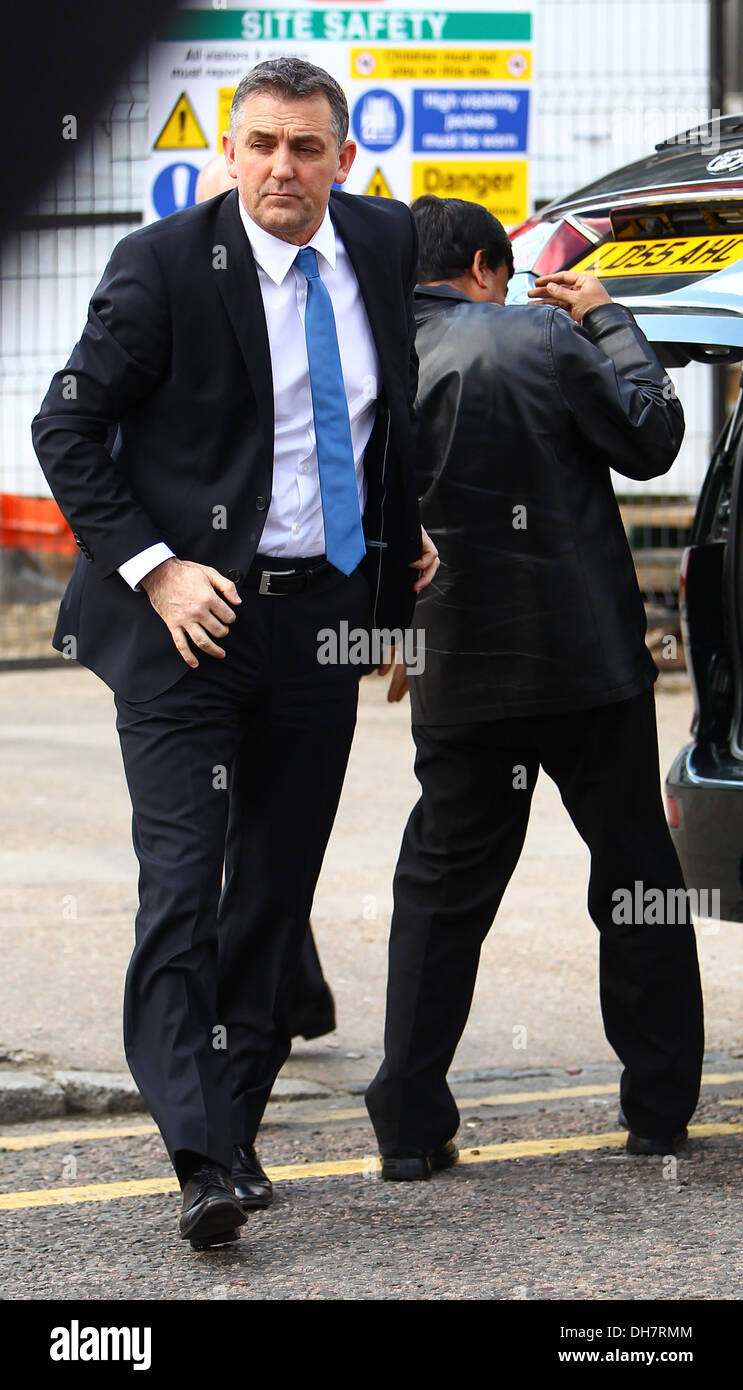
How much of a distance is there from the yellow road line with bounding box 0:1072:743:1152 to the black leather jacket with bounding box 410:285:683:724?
1.14m

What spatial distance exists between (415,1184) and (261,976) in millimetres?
574

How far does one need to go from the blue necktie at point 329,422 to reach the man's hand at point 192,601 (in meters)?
0.25

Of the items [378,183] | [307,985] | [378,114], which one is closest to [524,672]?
[307,985]

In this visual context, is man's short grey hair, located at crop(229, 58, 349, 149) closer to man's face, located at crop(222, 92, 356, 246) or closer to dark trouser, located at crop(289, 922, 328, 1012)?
man's face, located at crop(222, 92, 356, 246)

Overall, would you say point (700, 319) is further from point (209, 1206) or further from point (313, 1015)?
point (313, 1015)

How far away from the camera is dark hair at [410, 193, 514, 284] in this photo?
3303 millimetres

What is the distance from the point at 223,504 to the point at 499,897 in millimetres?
1073

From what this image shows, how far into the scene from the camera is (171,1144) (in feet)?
8.99

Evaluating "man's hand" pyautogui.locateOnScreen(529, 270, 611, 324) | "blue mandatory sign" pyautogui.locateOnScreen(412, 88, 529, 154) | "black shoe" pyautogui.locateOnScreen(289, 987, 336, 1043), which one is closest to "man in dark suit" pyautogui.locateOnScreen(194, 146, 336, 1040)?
"black shoe" pyautogui.locateOnScreen(289, 987, 336, 1043)

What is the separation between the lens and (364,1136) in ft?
12.5
